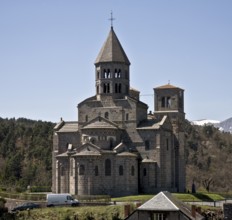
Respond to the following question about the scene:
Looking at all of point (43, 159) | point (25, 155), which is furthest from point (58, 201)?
point (25, 155)

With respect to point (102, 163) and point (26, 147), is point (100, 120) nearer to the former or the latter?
point (102, 163)

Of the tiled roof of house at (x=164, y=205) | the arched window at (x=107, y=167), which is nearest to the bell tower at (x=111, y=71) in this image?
the arched window at (x=107, y=167)

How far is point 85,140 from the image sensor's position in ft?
320

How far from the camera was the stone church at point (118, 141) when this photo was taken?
311ft

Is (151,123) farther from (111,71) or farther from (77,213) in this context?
(77,213)

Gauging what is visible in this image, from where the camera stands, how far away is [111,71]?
341 ft

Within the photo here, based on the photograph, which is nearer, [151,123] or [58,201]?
[58,201]

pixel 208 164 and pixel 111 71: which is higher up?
pixel 111 71

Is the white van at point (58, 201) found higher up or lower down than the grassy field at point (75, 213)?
higher up

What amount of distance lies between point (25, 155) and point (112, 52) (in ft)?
243

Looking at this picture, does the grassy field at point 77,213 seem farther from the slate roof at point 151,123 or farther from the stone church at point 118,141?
the slate roof at point 151,123

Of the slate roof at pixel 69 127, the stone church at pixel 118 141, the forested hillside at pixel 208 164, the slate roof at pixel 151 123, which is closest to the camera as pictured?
the stone church at pixel 118 141

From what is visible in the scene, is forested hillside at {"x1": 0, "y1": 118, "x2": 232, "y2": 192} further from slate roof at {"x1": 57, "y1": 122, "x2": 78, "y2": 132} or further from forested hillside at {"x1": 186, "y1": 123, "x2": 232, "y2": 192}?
slate roof at {"x1": 57, "y1": 122, "x2": 78, "y2": 132}

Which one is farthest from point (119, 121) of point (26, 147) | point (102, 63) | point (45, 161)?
point (26, 147)
